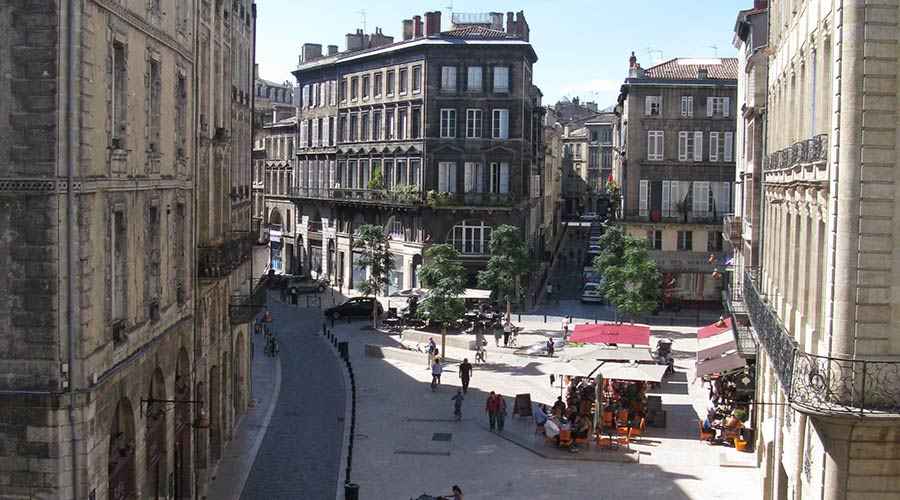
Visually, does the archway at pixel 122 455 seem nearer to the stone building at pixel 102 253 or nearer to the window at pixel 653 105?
the stone building at pixel 102 253

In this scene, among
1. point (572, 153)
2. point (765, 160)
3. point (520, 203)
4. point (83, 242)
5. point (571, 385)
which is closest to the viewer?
point (83, 242)

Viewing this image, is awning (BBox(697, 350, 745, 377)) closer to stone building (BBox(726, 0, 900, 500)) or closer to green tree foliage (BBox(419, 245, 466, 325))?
stone building (BBox(726, 0, 900, 500))

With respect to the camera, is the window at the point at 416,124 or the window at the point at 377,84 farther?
the window at the point at 377,84

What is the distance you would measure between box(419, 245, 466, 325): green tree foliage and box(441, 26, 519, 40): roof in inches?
902

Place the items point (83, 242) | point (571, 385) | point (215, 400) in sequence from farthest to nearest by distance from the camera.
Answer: point (571, 385) < point (215, 400) < point (83, 242)

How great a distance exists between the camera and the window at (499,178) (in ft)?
237

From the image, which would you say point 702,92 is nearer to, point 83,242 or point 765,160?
point 765,160

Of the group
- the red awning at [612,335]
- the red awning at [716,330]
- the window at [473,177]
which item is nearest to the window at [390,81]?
the window at [473,177]

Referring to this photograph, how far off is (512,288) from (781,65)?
37877 millimetres

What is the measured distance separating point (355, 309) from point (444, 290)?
582 inches

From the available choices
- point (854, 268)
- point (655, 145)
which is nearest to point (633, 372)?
point (854, 268)

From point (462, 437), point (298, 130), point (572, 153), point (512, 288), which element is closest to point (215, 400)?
point (462, 437)

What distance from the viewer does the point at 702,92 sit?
73688 mm

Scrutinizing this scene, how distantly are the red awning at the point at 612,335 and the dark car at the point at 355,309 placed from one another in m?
26.0
